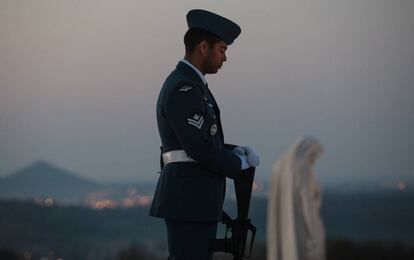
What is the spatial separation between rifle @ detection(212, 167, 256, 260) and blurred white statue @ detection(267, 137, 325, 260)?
0.77 m

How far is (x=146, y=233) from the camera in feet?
25.7

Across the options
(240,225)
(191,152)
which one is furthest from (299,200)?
(240,225)

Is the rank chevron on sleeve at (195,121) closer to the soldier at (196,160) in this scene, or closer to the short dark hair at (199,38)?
the soldier at (196,160)

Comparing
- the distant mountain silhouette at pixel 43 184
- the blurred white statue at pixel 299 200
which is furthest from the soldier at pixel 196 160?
the distant mountain silhouette at pixel 43 184

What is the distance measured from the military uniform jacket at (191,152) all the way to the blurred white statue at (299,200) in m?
0.66

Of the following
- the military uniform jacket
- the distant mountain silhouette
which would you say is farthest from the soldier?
the distant mountain silhouette

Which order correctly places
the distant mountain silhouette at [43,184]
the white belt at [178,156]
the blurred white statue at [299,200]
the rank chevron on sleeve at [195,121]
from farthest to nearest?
1. the distant mountain silhouette at [43,184]
2. the white belt at [178,156]
3. the rank chevron on sleeve at [195,121]
4. the blurred white statue at [299,200]

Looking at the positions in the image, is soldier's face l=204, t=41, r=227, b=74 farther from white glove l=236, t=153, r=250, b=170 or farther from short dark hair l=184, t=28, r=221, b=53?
white glove l=236, t=153, r=250, b=170

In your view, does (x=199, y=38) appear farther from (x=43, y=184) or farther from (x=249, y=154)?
(x=43, y=184)

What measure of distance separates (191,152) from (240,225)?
404 millimetres

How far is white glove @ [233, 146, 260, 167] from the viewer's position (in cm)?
440

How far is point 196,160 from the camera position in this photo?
14.2 feet

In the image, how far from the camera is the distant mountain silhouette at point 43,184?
791 centimetres

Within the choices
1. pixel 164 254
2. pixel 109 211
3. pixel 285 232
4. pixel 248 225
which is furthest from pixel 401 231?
pixel 285 232
